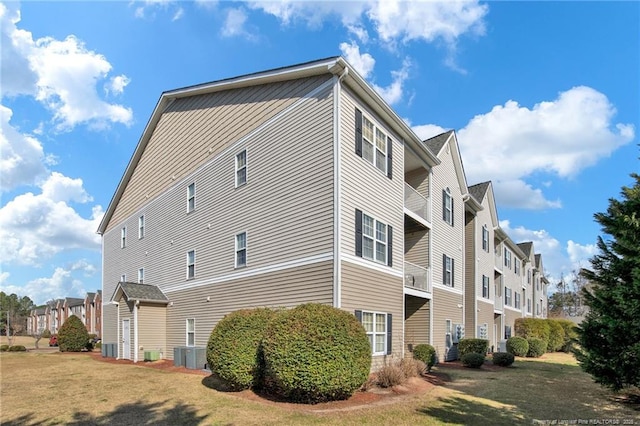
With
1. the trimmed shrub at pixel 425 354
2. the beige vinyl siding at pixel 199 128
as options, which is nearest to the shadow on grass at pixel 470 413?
the trimmed shrub at pixel 425 354

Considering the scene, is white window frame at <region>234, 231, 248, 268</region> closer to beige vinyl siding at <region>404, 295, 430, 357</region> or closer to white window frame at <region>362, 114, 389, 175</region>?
white window frame at <region>362, 114, 389, 175</region>

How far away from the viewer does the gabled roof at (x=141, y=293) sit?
2203cm

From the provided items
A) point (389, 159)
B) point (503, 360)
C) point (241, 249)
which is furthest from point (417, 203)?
point (503, 360)

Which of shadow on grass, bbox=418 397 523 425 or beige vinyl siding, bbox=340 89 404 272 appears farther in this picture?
beige vinyl siding, bbox=340 89 404 272

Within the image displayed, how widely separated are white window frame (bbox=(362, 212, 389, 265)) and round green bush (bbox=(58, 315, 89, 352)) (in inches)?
927

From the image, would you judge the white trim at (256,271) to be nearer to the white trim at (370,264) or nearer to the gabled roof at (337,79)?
the white trim at (370,264)

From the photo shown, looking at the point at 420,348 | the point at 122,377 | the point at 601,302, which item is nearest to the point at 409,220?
the point at 420,348

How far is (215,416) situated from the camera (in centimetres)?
958

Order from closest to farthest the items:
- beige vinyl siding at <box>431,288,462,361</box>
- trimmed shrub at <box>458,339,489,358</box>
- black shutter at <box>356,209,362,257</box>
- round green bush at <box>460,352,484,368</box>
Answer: black shutter at <box>356,209,362,257</box>
round green bush at <box>460,352,484,368</box>
beige vinyl siding at <box>431,288,462,361</box>
trimmed shrub at <box>458,339,489,358</box>

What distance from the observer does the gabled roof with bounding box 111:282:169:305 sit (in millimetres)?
22031

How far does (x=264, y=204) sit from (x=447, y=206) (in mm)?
10979

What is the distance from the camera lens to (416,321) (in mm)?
20766

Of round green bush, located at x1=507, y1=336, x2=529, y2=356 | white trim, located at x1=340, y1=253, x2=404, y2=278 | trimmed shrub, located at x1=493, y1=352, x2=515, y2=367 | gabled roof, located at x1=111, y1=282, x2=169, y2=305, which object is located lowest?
round green bush, located at x1=507, y1=336, x2=529, y2=356

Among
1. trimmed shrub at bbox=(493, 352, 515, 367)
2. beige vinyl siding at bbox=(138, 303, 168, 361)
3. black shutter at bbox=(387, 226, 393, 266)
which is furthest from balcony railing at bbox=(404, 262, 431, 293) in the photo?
beige vinyl siding at bbox=(138, 303, 168, 361)
